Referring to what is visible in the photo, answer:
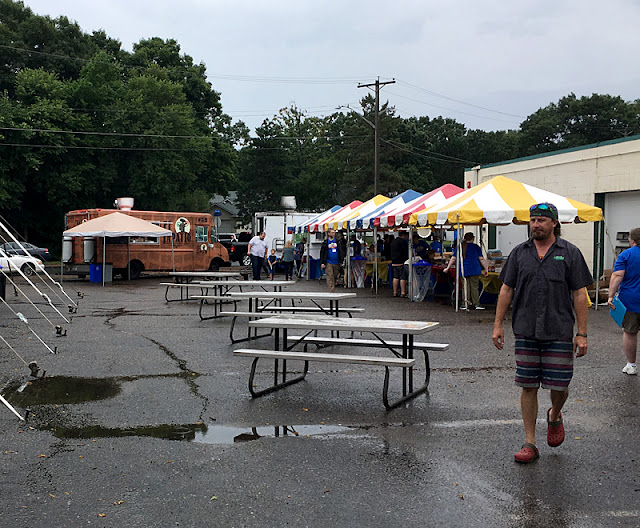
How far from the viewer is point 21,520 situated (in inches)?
160

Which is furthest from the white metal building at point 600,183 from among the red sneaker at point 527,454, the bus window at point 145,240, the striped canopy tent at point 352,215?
the bus window at point 145,240

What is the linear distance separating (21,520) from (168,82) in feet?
146

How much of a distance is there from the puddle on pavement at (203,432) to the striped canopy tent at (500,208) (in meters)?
9.44

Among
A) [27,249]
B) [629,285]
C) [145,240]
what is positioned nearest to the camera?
[629,285]

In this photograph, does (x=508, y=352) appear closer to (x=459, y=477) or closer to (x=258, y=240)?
(x=459, y=477)

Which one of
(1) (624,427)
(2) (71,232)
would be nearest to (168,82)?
(2) (71,232)

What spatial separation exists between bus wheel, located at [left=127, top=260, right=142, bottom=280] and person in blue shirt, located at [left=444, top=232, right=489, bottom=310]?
1627cm

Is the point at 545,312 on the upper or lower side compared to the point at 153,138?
lower

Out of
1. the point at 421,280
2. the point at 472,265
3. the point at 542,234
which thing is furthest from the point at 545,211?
the point at 421,280

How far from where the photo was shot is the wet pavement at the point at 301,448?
13.8 ft

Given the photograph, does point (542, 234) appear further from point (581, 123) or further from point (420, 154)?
point (581, 123)

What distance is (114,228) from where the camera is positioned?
2373cm

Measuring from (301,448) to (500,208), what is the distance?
10309mm

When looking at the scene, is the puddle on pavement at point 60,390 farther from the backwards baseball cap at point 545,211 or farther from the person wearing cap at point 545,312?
the backwards baseball cap at point 545,211
